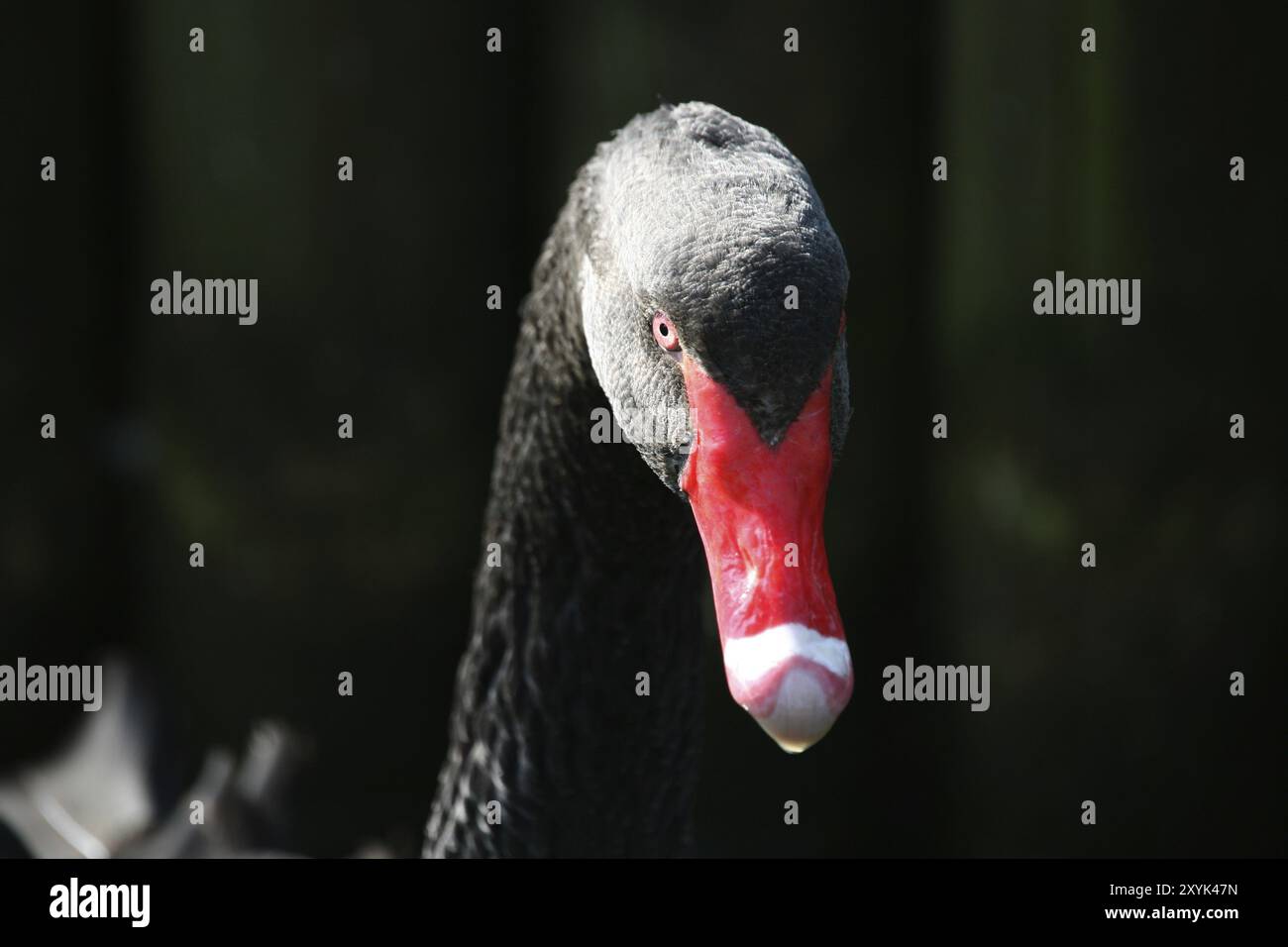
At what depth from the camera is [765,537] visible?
115 centimetres

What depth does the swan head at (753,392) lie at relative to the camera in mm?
1089

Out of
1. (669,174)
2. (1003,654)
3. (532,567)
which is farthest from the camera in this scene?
(1003,654)

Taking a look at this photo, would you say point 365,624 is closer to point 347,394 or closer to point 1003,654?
point 347,394

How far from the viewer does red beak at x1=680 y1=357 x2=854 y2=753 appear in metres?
1.08

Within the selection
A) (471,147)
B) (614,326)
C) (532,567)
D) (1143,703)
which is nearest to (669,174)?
(614,326)

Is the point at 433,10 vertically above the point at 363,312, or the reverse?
the point at 433,10

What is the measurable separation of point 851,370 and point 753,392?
1.20m

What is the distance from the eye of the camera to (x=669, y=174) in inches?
50.9
